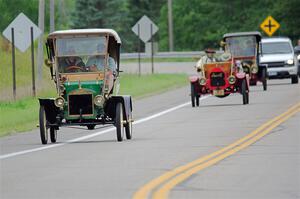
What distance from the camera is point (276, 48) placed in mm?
49562

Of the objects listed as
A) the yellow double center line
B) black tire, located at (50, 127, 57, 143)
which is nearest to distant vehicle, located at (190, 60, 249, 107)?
the yellow double center line

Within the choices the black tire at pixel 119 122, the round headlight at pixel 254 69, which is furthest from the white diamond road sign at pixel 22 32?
the black tire at pixel 119 122

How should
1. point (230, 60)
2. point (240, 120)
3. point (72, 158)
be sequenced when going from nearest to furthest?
point (72, 158) < point (240, 120) < point (230, 60)

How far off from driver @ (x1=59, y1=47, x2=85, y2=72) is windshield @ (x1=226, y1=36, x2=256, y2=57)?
65.9 feet

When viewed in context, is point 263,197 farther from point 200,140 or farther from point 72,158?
point 200,140

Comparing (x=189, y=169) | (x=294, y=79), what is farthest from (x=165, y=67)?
(x=189, y=169)

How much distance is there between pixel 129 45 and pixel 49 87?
232ft

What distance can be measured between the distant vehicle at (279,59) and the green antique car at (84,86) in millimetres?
23800

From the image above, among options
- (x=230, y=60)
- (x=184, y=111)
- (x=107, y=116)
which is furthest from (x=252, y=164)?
(x=230, y=60)

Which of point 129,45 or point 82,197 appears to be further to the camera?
point 129,45

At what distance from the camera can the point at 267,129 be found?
23094 mm

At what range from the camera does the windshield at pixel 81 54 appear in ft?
75.6

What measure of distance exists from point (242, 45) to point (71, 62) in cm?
2068

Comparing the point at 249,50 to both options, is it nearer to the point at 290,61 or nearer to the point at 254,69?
the point at 254,69
